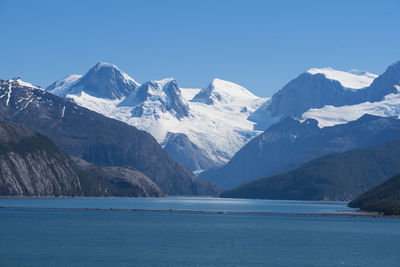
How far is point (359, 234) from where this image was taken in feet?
586

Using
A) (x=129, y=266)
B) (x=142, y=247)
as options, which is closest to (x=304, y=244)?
(x=142, y=247)

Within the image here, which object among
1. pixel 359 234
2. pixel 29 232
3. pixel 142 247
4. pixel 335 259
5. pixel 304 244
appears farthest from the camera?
pixel 359 234

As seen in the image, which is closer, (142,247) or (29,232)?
(142,247)

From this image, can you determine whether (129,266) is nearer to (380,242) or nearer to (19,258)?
(19,258)

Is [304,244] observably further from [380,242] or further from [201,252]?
[201,252]

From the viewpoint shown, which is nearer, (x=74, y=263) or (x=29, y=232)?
(x=74, y=263)

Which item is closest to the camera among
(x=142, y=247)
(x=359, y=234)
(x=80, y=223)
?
(x=142, y=247)

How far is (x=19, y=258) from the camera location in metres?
121

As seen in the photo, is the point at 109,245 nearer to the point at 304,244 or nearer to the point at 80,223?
the point at 304,244

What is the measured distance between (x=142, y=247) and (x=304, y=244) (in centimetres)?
3489

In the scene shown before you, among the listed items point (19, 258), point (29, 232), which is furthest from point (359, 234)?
point (19, 258)

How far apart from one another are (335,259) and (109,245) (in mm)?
43487

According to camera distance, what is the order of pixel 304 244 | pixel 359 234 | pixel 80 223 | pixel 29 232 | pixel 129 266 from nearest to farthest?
pixel 129 266, pixel 304 244, pixel 29 232, pixel 359 234, pixel 80 223

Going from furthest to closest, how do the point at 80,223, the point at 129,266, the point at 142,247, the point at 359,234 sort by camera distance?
the point at 80,223 < the point at 359,234 < the point at 142,247 < the point at 129,266
